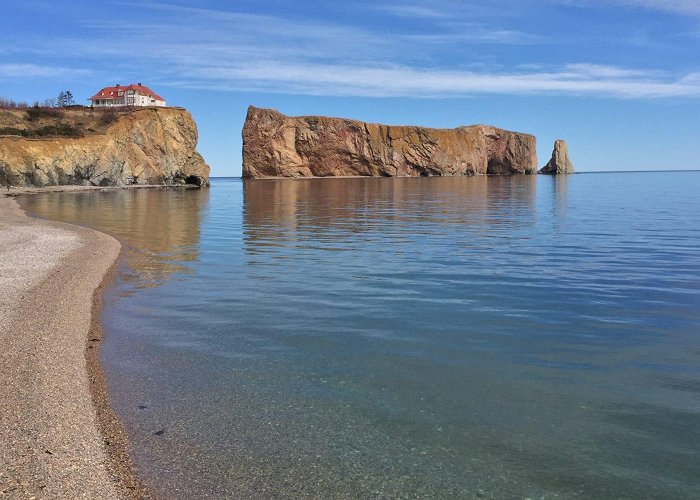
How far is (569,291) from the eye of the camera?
13.2 m

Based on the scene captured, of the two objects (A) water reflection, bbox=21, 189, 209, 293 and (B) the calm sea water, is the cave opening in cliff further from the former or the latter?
(B) the calm sea water

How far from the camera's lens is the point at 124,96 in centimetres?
Result: 11200

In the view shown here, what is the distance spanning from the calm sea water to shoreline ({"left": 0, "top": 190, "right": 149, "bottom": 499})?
0.33 m

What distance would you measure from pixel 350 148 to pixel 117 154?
78917 mm

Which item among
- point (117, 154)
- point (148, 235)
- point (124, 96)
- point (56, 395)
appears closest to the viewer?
point (56, 395)

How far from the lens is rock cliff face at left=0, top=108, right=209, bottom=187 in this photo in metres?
64.9

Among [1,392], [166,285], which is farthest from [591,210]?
[1,392]

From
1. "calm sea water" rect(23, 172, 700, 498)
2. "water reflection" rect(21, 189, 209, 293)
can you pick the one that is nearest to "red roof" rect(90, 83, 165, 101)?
"water reflection" rect(21, 189, 209, 293)

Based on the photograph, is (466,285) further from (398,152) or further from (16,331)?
(398,152)

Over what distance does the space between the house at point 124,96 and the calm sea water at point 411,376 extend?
348ft

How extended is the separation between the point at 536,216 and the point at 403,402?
29805 millimetres

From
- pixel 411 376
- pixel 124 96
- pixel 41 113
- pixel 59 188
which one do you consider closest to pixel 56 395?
pixel 411 376

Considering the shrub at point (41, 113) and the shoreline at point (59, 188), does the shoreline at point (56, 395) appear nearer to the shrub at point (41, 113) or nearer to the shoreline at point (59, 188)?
the shoreline at point (59, 188)

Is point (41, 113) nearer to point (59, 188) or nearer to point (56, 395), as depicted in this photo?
point (59, 188)
